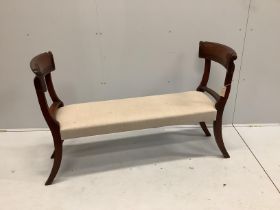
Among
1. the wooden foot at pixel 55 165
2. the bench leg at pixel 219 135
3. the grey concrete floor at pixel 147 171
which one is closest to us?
the grey concrete floor at pixel 147 171

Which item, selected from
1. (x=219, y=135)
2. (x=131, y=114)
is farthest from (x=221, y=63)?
(x=131, y=114)

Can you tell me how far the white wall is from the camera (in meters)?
1.88

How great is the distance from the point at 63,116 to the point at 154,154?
2.26 ft

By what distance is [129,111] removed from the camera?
1.70 m

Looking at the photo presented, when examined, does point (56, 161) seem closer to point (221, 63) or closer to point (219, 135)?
point (219, 135)

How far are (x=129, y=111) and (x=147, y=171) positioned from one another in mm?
413

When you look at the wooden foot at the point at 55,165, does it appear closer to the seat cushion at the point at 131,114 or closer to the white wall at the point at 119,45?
the seat cushion at the point at 131,114

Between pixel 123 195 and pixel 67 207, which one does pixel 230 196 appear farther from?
pixel 67 207

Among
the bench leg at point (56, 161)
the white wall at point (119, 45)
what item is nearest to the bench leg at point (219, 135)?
the white wall at point (119, 45)

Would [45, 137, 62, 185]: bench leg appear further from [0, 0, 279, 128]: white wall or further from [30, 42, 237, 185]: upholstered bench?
[0, 0, 279, 128]: white wall

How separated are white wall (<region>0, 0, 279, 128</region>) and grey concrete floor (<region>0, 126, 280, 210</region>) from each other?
307 millimetres

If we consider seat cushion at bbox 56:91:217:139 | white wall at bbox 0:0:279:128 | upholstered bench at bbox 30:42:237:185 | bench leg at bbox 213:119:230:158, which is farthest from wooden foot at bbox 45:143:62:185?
bench leg at bbox 213:119:230:158

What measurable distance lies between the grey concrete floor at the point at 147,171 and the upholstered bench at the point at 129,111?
6.1 inches

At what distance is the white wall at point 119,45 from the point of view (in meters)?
1.88
